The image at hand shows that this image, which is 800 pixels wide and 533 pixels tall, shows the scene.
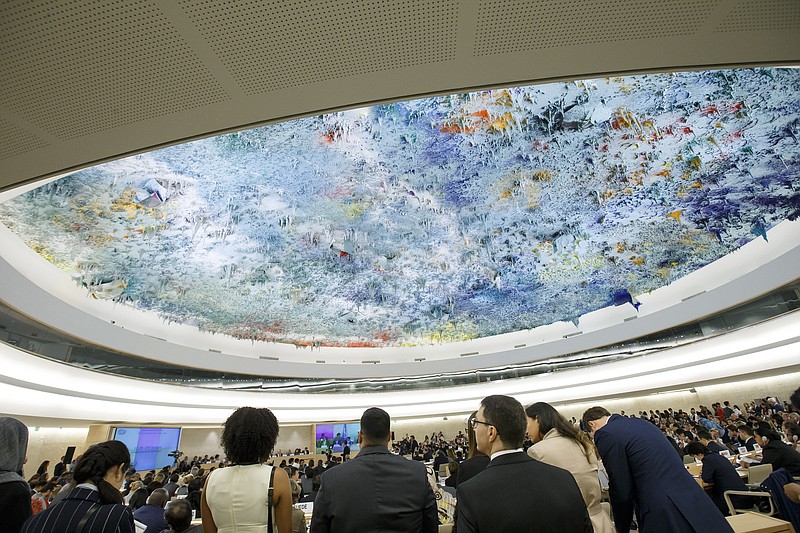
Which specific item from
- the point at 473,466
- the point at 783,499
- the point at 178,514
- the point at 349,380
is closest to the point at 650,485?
the point at 473,466

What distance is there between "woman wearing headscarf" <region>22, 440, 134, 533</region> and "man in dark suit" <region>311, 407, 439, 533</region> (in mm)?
932

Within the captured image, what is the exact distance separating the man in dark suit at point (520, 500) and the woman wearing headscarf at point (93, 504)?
1.60 metres

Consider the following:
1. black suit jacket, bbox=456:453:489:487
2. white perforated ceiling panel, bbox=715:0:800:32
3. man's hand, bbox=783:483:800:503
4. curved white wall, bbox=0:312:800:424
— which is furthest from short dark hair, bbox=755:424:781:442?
curved white wall, bbox=0:312:800:424

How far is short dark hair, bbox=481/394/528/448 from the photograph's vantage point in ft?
5.93

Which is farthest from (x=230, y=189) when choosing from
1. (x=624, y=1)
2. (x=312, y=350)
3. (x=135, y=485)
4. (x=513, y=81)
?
(x=312, y=350)

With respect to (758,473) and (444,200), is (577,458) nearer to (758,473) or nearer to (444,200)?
(758,473)

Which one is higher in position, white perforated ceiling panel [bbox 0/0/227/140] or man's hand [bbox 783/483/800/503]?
white perforated ceiling panel [bbox 0/0/227/140]

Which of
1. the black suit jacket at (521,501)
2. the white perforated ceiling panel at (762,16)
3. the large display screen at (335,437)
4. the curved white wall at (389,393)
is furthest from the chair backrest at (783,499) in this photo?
the large display screen at (335,437)

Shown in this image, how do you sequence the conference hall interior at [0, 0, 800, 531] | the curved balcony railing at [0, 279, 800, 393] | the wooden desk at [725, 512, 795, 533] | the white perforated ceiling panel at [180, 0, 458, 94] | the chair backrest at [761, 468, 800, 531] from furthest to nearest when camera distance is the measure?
the curved balcony railing at [0, 279, 800, 393]
the chair backrest at [761, 468, 800, 531]
the wooden desk at [725, 512, 795, 533]
the conference hall interior at [0, 0, 800, 531]
the white perforated ceiling panel at [180, 0, 458, 94]

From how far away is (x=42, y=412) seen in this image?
10273 mm

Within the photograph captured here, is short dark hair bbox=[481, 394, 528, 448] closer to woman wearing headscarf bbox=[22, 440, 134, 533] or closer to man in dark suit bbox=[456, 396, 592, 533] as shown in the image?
man in dark suit bbox=[456, 396, 592, 533]

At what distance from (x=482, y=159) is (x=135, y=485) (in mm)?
8761

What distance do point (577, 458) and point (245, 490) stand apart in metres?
2.11

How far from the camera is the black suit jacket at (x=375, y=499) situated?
181 centimetres
